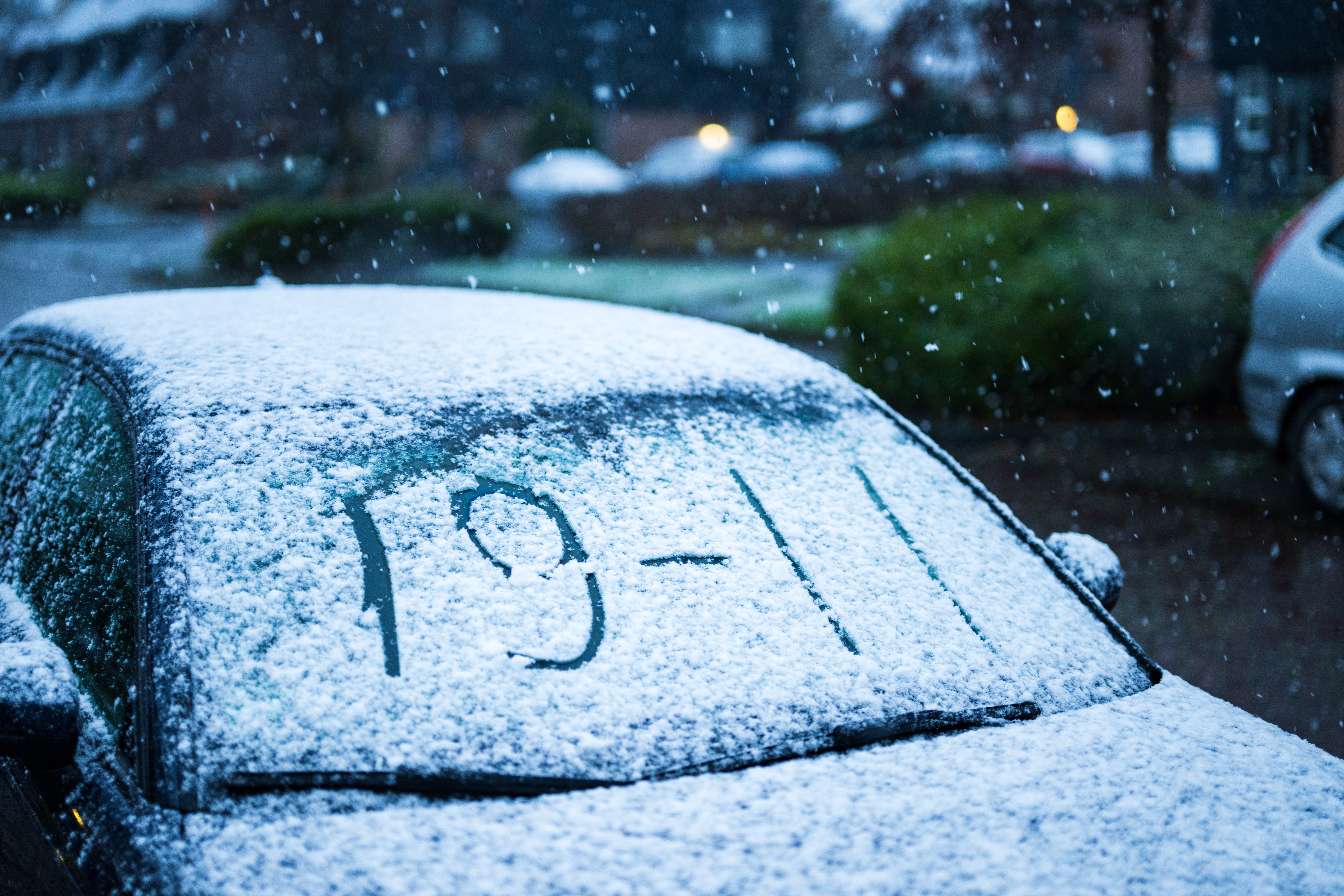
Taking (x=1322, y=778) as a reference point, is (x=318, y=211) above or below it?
above

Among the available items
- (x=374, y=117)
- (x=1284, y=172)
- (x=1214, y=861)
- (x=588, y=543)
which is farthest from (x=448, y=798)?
(x=374, y=117)

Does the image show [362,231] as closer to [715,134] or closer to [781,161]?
[781,161]

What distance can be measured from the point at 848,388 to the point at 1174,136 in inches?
1085

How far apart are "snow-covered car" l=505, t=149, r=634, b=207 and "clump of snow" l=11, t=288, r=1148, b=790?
1017 inches

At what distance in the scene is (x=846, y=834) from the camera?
5.31ft

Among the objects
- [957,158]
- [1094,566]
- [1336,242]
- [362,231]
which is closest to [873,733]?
[1094,566]

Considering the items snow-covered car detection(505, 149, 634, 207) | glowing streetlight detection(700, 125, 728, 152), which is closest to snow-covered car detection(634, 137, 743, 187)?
snow-covered car detection(505, 149, 634, 207)

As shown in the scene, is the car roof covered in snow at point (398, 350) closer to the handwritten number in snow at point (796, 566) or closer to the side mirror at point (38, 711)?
the handwritten number in snow at point (796, 566)

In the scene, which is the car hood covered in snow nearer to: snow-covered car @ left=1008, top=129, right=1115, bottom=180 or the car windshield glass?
the car windshield glass

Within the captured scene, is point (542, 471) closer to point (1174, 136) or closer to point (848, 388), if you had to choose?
point (848, 388)

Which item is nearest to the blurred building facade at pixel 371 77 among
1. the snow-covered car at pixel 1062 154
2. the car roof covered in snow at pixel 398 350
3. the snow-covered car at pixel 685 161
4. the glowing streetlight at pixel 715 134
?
the glowing streetlight at pixel 715 134

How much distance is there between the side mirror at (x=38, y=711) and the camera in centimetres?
172

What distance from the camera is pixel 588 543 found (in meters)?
2.03

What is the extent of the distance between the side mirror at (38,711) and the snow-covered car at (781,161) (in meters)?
26.7
